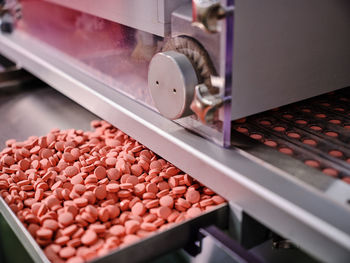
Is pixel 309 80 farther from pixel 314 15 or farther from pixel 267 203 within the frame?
pixel 267 203

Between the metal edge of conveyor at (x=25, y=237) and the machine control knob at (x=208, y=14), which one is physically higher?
the machine control knob at (x=208, y=14)

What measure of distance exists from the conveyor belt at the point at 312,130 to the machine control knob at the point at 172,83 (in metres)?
0.19

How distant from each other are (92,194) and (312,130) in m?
0.57

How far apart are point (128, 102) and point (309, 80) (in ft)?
1.76

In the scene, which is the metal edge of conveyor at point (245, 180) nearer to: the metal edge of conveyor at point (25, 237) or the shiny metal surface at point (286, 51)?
the shiny metal surface at point (286, 51)

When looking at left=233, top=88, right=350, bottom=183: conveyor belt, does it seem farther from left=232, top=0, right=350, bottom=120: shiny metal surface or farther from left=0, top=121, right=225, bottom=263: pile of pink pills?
left=0, top=121, right=225, bottom=263: pile of pink pills

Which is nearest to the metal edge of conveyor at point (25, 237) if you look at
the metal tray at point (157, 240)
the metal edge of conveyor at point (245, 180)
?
the metal tray at point (157, 240)

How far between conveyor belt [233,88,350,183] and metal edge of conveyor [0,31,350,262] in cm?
10

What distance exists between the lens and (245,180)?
855 mm

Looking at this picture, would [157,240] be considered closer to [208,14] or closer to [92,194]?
[92,194]

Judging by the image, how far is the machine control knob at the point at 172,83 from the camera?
3.20ft

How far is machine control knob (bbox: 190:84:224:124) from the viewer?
0.92m

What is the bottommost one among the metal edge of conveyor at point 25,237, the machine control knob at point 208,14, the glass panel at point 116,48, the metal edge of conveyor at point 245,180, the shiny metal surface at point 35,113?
the shiny metal surface at point 35,113

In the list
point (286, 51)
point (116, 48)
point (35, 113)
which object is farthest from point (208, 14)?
point (35, 113)
